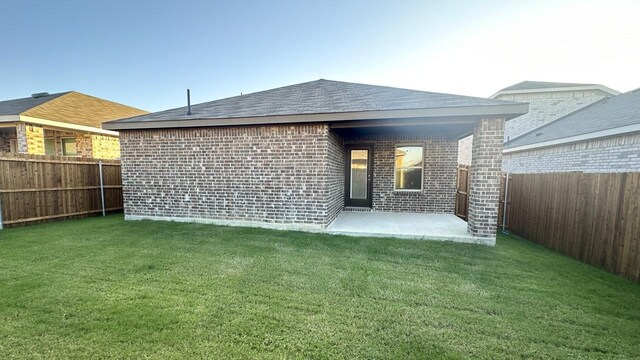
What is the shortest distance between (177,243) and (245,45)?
9533mm

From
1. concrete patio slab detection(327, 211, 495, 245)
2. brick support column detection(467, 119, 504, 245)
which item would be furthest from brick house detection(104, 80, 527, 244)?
concrete patio slab detection(327, 211, 495, 245)

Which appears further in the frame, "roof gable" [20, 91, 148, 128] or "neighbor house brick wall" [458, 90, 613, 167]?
"neighbor house brick wall" [458, 90, 613, 167]

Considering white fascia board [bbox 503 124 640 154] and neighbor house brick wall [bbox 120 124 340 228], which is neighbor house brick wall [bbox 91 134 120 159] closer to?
neighbor house brick wall [bbox 120 124 340 228]

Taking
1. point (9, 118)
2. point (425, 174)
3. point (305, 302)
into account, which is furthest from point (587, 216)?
point (9, 118)

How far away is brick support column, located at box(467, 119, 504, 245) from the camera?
15.3 ft

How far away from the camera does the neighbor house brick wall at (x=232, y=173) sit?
5.57m

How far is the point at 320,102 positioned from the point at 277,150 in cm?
166

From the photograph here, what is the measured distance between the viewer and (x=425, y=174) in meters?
7.64

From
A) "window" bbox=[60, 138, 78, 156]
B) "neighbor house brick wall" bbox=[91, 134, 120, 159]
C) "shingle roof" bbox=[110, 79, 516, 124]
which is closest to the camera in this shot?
"shingle roof" bbox=[110, 79, 516, 124]

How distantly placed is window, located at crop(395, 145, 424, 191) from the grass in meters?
3.47

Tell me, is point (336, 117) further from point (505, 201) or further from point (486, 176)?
point (505, 201)

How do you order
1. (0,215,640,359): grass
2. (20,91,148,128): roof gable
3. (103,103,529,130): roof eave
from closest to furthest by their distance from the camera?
(0,215,640,359): grass
(103,103,529,130): roof eave
(20,91,148,128): roof gable

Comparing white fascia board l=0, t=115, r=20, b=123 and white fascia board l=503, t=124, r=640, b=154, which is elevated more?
white fascia board l=0, t=115, r=20, b=123

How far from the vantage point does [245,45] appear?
1068 centimetres
